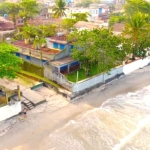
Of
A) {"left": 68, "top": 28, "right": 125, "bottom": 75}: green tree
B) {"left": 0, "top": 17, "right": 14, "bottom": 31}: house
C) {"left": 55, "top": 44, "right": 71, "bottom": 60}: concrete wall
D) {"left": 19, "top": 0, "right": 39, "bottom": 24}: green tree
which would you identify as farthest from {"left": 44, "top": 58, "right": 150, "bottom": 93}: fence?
{"left": 0, "top": 17, "right": 14, "bottom": 31}: house

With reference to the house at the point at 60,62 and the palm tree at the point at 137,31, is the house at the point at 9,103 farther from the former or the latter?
the palm tree at the point at 137,31

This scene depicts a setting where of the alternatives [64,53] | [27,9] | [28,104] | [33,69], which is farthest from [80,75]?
[27,9]

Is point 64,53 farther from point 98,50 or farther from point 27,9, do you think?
point 27,9

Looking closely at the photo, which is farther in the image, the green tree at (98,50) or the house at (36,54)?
the house at (36,54)

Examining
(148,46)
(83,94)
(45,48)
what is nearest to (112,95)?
(83,94)

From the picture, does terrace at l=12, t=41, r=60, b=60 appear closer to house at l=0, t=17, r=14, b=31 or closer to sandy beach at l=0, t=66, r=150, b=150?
sandy beach at l=0, t=66, r=150, b=150

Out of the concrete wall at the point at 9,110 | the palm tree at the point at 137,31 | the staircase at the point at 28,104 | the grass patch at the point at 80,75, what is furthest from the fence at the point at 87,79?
the concrete wall at the point at 9,110
